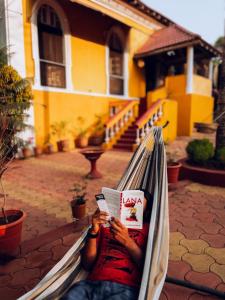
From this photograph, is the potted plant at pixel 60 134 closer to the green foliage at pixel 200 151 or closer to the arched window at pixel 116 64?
the arched window at pixel 116 64

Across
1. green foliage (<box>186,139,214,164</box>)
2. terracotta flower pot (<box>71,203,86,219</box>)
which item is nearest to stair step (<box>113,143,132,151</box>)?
green foliage (<box>186,139,214,164</box>)

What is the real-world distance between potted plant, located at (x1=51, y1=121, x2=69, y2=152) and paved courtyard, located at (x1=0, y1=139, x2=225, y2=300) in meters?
3.05

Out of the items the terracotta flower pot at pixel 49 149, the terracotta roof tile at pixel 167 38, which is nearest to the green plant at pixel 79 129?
the terracotta flower pot at pixel 49 149

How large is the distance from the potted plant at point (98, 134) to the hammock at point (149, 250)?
8.14m

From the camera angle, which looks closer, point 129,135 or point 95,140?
point 129,135

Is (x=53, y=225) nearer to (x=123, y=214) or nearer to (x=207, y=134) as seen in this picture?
(x=123, y=214)

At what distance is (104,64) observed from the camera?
11328 mm

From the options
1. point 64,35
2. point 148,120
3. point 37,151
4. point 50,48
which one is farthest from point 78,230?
point 64,35

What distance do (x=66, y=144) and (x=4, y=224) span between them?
681cm

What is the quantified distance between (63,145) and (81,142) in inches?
37.1

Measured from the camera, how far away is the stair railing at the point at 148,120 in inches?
365

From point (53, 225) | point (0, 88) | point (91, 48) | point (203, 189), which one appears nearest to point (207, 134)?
point (91, 48)

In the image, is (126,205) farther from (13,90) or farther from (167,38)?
(167,38)

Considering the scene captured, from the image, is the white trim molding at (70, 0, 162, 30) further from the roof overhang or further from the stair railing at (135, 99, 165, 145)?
the stair railing at (135, 99, 165, 145)
